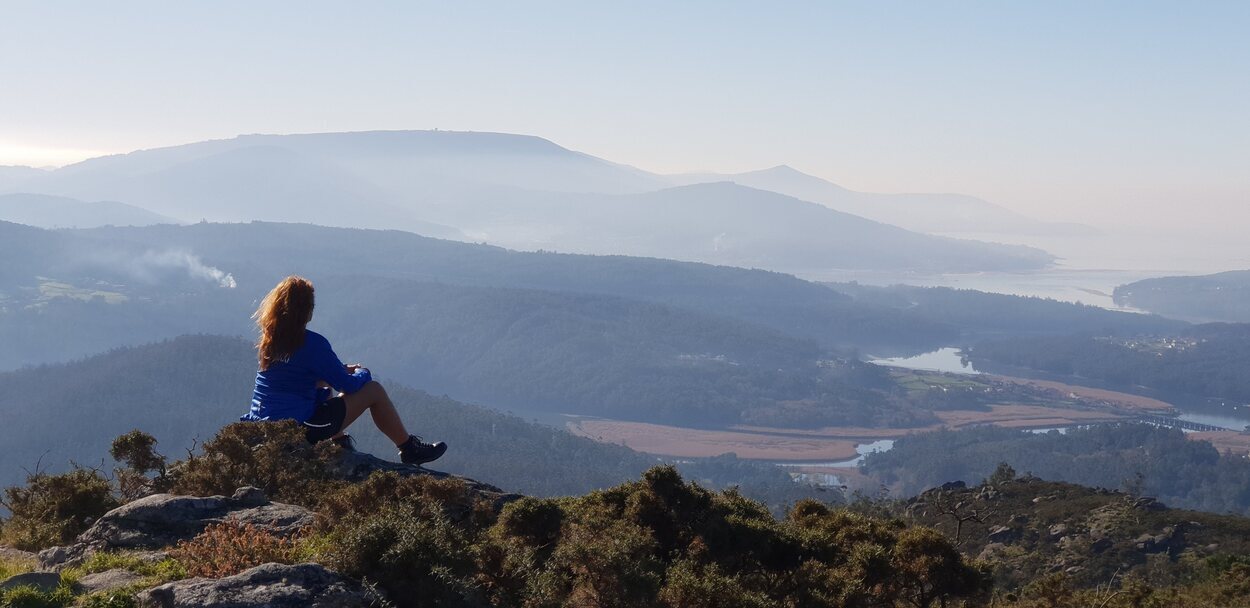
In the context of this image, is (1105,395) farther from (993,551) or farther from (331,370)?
(331,370)

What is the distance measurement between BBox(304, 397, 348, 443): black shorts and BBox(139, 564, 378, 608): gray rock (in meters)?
3.78

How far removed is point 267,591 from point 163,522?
2.74m

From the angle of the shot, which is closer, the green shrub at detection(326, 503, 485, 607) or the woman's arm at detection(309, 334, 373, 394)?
the green shrub at detection(326, 503, 485, 607)

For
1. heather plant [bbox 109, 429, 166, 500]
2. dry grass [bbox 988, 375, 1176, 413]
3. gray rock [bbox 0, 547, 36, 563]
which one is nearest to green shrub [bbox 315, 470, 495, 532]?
gray rock [bbox 0, 547, 36, 563]

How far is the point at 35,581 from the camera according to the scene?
19.2ft

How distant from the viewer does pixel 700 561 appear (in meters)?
6.90

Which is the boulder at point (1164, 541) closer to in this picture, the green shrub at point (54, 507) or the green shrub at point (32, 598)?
the green shrub at point (54, 507)

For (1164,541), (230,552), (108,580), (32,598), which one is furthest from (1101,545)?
(32,598)

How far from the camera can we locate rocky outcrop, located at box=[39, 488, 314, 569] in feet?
23.6

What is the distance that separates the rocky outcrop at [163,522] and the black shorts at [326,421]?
1.51 m

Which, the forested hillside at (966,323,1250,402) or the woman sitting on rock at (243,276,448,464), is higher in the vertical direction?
the woman sitting on rock at (243,276,448,464)

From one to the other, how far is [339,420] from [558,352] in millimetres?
181809

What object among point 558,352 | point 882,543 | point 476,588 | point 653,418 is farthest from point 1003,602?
point 558,352

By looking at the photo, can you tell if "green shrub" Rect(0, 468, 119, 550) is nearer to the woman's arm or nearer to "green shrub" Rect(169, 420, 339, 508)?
"green shrub" Rect(169, 420, 339, 508)
